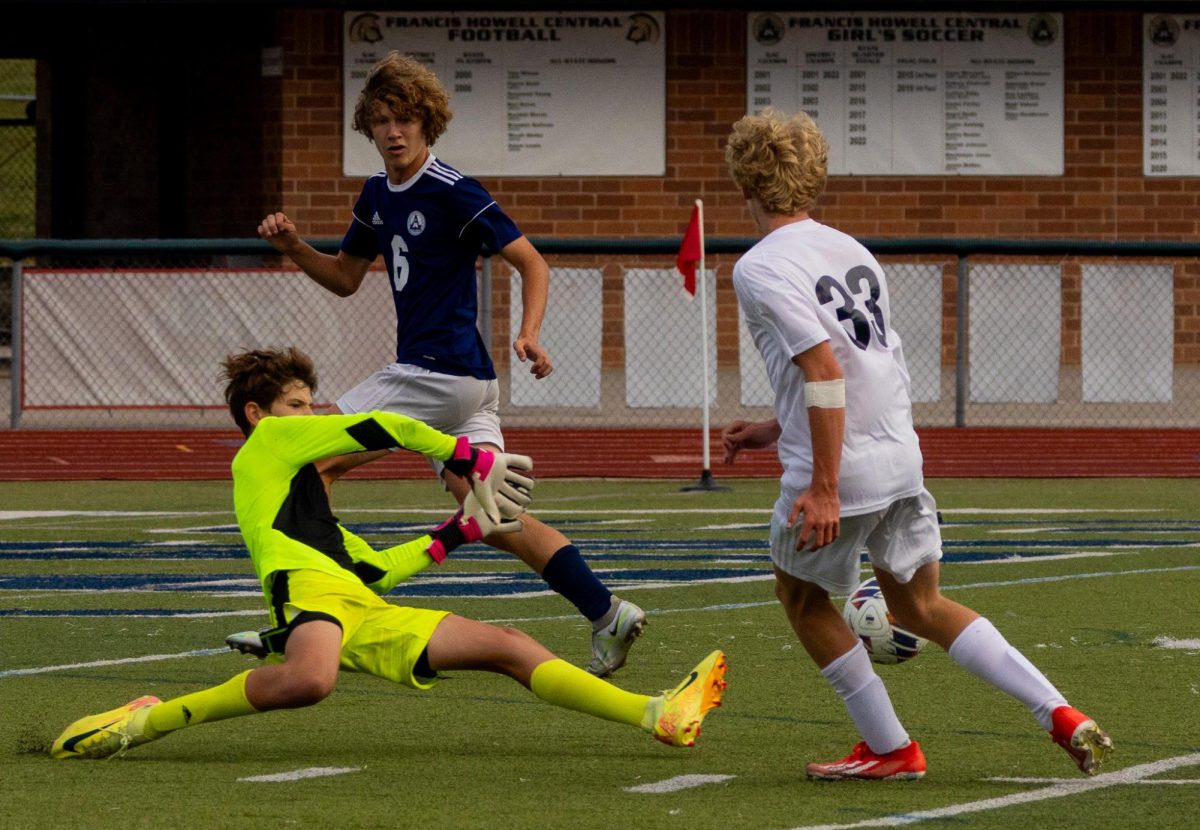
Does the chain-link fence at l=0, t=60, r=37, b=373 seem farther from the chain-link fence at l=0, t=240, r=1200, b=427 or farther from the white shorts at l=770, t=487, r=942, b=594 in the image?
the white shorts at l=770, t=487, r=942, b=594

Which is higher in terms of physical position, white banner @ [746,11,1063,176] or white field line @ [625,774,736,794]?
white banner @ [746,11,1063,176]

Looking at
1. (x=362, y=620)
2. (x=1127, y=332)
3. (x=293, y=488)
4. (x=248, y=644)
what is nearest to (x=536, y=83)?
(x=1127, y=332)

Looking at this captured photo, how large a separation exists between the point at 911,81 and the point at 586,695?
52.1ft

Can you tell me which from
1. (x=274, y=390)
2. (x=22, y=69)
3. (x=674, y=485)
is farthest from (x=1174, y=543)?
(x=22, y=69)

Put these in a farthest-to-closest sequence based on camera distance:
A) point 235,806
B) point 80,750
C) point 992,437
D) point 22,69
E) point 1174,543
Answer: point 22,69, point 992,437, point 1174,543, point 80,750, point 235,806

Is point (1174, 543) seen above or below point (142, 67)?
below

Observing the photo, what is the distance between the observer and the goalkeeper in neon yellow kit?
590 cm

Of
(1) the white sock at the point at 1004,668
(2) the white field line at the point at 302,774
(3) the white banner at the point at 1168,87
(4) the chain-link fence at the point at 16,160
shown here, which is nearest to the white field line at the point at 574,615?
(2) the white field line at the point at 302,774

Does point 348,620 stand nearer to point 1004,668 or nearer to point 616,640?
point 616,640

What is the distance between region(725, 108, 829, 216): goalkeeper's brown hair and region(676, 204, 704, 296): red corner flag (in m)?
9.85

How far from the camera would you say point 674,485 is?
52.7 feet

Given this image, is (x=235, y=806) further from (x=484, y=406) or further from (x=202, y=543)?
(x=202, y=543)

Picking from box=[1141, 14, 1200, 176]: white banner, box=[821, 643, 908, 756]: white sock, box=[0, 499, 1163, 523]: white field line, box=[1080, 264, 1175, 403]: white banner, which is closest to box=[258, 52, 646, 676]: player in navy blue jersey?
box=[821, 643, 908, 756]: white sock

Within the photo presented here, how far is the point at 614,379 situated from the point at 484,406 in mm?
10235
